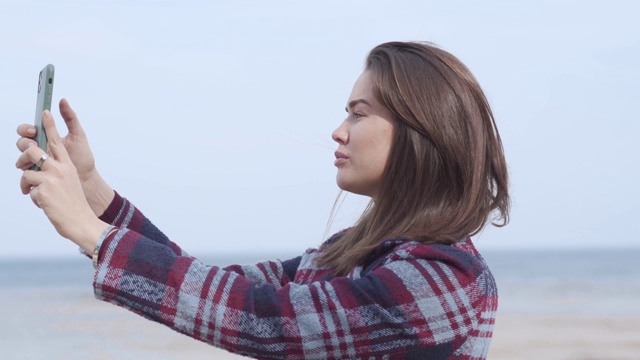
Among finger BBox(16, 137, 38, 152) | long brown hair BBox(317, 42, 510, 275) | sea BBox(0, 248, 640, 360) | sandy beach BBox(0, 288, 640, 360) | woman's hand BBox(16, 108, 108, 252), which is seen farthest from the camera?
sea BBox(0, 248, 640, 360)

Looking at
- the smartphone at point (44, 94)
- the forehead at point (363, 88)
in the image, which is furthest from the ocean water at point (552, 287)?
the smartphone at point (44, 94)

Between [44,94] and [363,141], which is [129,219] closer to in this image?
[44,94]

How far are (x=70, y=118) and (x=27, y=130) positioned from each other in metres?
0.30

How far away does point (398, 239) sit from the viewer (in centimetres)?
192

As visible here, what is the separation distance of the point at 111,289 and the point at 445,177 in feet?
2.31

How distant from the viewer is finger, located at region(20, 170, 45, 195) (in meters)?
1.71

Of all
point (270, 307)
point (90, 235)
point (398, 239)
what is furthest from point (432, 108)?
point (90, 235)

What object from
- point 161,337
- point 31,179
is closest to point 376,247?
point 31,179

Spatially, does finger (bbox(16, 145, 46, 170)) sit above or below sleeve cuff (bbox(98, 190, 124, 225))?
above

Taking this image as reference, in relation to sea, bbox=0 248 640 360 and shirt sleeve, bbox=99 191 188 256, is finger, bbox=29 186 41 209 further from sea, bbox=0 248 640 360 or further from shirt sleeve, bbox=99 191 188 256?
sea, bbox=0 248 640 360

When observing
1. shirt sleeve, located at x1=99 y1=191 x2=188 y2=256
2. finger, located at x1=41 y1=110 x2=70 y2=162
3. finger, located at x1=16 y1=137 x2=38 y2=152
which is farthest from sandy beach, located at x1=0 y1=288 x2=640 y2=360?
finger, located at x1=41 y1=110 x2=70 y2=162

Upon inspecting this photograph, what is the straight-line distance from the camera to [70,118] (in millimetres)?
2189

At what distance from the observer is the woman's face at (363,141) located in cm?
203

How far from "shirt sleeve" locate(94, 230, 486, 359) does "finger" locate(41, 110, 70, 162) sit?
0.18 m
